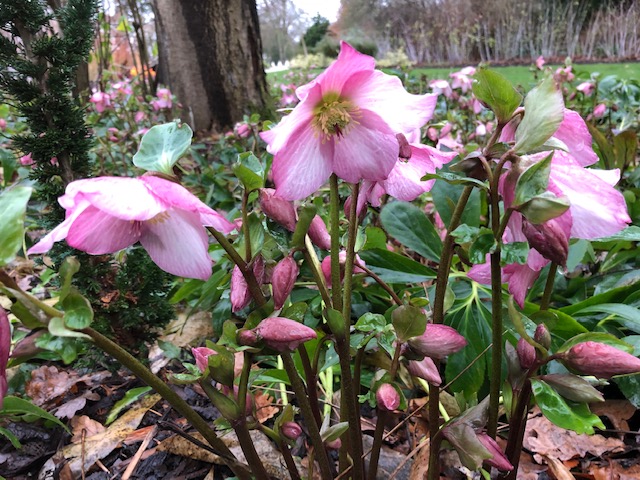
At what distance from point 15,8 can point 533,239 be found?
0.75 meters

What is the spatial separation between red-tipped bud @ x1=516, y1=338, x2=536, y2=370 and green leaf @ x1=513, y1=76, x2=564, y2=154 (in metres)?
0.19

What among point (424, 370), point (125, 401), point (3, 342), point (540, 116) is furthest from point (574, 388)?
point (125, 401)

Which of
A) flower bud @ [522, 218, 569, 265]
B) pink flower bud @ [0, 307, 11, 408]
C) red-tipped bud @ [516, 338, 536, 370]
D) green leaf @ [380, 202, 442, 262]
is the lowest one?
green leaf @ [380, 202, 442, 262]

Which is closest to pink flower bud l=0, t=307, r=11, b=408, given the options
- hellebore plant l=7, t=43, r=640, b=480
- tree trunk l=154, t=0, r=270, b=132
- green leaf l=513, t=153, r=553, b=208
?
hellebore plant l=7, t=43, r=640, b=480

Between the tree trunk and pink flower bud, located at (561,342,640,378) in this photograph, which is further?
the tree trunk

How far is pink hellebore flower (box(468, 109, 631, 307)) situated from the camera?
1.27 ft

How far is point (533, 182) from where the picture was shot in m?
0.37

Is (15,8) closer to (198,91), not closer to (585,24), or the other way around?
(198,91)

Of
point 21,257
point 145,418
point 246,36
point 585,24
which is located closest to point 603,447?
point 145,418

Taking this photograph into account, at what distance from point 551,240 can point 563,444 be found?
0.57 meters

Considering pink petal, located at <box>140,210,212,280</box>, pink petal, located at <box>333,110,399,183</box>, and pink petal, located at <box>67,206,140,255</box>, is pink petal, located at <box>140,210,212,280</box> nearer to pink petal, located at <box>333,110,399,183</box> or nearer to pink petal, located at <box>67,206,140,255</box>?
pink petal, located at <box>67,206,140,255</box>

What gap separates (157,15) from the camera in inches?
99.7

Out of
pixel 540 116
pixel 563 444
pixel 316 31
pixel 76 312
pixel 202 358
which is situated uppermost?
pixel 316 31

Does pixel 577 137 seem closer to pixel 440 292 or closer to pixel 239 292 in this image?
pixel 440 292
